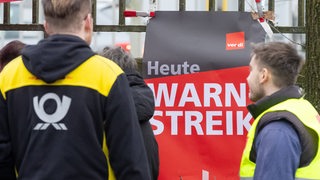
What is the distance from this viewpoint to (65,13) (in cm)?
258

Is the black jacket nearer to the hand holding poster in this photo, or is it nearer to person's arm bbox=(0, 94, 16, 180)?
the hand holding poster

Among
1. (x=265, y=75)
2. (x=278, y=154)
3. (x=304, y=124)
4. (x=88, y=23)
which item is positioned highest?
(x=88, y=23)

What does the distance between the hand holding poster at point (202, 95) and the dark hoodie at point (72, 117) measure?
7.55 ft

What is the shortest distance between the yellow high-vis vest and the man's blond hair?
3.03ft

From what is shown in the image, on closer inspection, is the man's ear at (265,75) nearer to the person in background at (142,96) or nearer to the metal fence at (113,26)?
the person in background at (142,96)

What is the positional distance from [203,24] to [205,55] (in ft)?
0.77

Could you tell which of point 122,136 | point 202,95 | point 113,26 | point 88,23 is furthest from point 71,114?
point 113,26

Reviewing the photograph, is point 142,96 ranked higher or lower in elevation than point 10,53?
lower

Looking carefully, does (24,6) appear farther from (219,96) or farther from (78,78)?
(78,78)

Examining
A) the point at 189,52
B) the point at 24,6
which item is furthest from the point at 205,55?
the point at 24,6

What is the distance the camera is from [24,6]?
761 cm

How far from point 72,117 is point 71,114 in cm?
1

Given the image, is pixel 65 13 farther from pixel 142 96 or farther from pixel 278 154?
pixel 142 96

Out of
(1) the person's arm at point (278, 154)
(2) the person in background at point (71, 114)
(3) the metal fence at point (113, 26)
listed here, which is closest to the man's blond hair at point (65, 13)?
(2) the person in background at point (71, 114)
